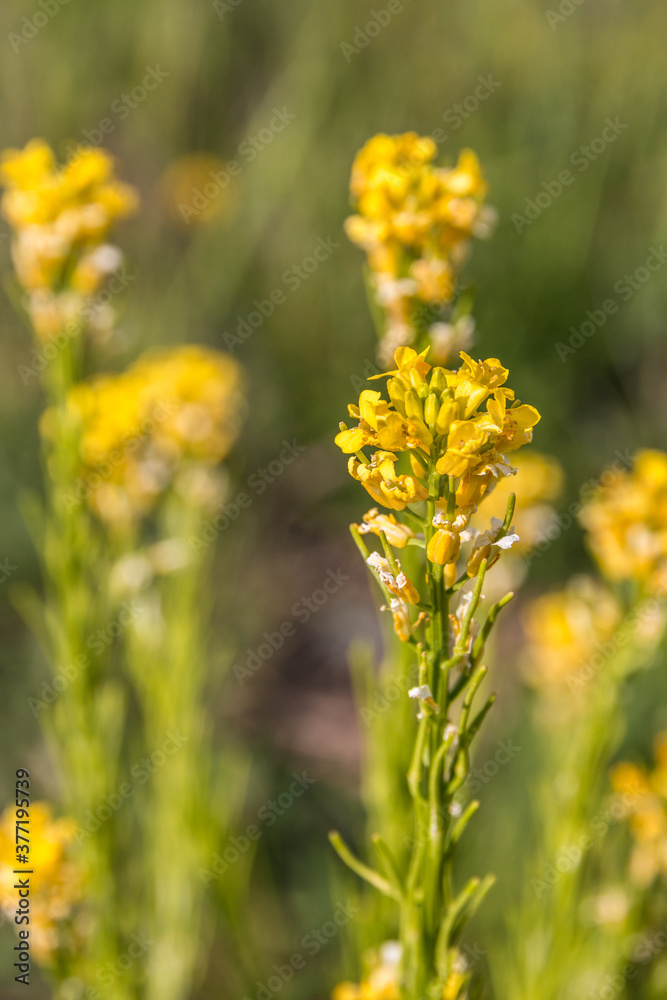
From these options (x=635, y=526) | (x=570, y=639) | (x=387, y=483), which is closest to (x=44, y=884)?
(x=387, y=483)

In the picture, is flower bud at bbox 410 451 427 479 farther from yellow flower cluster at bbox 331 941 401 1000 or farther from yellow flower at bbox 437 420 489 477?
yellow flower cluster at bbox 331 941 401 1000

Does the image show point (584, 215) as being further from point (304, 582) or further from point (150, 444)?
point (150, 444)

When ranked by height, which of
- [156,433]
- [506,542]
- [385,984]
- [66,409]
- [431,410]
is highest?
[156,433]

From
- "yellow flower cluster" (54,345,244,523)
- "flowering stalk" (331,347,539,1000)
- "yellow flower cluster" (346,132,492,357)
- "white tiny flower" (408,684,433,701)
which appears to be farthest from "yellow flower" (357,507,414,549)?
"yellow flower cluster" (54,345,244,523)

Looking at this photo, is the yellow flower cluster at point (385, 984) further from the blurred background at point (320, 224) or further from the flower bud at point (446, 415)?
the blurred background at point (320, 224)

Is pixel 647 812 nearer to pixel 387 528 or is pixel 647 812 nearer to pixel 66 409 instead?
pixel 387 528

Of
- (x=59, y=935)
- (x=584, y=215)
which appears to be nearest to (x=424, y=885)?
(x=59, y=935)
